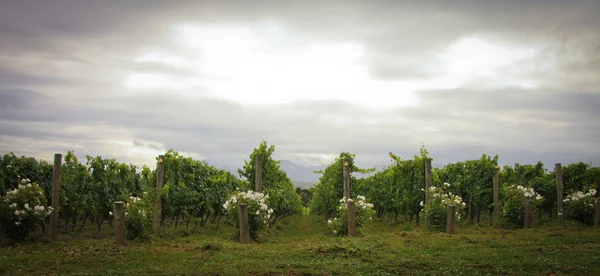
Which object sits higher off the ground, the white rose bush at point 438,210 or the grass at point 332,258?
the white rose bush at point 438,210

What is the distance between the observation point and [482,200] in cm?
2464

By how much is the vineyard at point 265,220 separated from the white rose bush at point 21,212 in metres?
0.04

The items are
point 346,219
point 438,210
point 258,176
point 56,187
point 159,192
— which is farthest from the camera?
point 258,176

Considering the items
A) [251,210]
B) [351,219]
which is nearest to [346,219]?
[351,219]

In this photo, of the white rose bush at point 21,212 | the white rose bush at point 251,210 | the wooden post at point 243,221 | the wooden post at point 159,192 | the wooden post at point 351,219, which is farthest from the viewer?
the wooden post at point 159,192

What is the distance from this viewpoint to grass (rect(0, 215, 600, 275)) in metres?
9.26

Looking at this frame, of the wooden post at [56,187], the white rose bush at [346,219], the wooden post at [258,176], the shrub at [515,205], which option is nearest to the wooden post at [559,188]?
the shrub at [515,205]

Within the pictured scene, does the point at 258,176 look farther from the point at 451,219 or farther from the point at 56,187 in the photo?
the point at 451,219

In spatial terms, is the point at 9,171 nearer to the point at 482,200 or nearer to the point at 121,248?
the point at 121,248

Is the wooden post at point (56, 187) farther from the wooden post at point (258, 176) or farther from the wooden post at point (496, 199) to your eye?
the wooden post at point (496, 199)

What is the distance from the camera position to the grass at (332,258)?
9258mm

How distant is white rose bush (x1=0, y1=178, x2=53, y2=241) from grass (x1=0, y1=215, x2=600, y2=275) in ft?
2.02

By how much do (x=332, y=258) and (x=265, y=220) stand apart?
588 centimetres

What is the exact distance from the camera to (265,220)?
1658 cm
